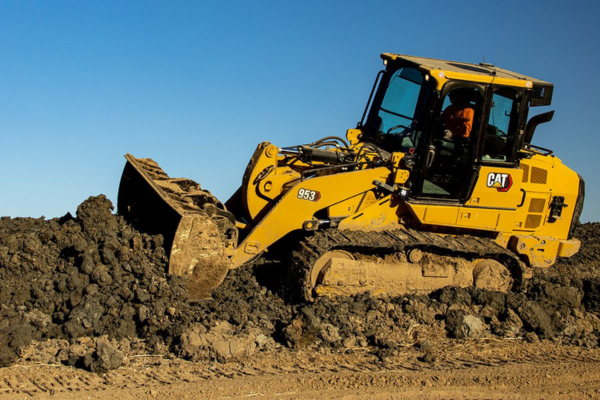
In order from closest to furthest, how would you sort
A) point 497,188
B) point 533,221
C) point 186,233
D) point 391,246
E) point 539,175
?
point 186,233 → point 391,246 → point 497,188 → point 539,175 → point 533,221

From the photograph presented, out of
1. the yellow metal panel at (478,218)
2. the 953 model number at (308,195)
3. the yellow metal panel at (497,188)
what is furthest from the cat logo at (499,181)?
the 953 model number at (308,195)

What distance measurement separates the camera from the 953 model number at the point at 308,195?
779cm

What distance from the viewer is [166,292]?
6.93m

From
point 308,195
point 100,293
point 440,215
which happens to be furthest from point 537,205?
point 100,293

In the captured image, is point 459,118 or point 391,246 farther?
point 459,118

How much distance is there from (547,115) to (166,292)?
5015 mm

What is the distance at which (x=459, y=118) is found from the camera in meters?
8.16

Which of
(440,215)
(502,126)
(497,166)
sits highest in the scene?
(502,126)

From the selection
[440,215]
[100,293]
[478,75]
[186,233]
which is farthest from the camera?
[440,215]

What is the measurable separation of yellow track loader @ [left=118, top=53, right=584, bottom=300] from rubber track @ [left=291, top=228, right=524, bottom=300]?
0.02 meters

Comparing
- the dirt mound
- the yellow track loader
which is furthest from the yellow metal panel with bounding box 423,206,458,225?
the dirt mound

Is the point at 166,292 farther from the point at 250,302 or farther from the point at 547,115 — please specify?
the point at 547,115

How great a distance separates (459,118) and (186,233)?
3.51m

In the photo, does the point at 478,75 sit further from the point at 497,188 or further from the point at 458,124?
the point at 497,188
